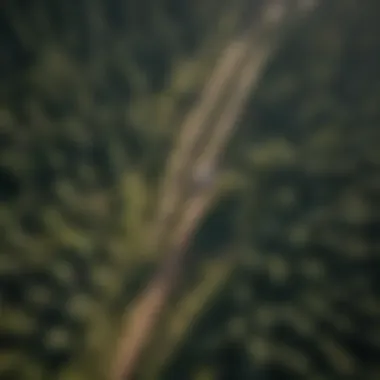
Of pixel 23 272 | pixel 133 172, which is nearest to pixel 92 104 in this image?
pixel 133 172

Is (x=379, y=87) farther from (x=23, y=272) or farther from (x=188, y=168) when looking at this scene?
(x=23, y=272)

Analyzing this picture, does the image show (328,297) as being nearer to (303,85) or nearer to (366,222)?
(366,222)

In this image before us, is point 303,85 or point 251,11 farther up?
point 251,11

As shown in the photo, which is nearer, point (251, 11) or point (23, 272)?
point (23, 272)

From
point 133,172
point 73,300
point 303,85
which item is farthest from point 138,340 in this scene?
point 303,85

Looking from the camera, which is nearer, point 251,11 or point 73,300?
point 73,300

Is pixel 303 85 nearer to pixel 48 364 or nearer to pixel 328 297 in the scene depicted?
pixel 328 297

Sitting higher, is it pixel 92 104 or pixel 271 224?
pixel 92 104

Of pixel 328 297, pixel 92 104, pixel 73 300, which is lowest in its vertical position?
pixel 328 297
